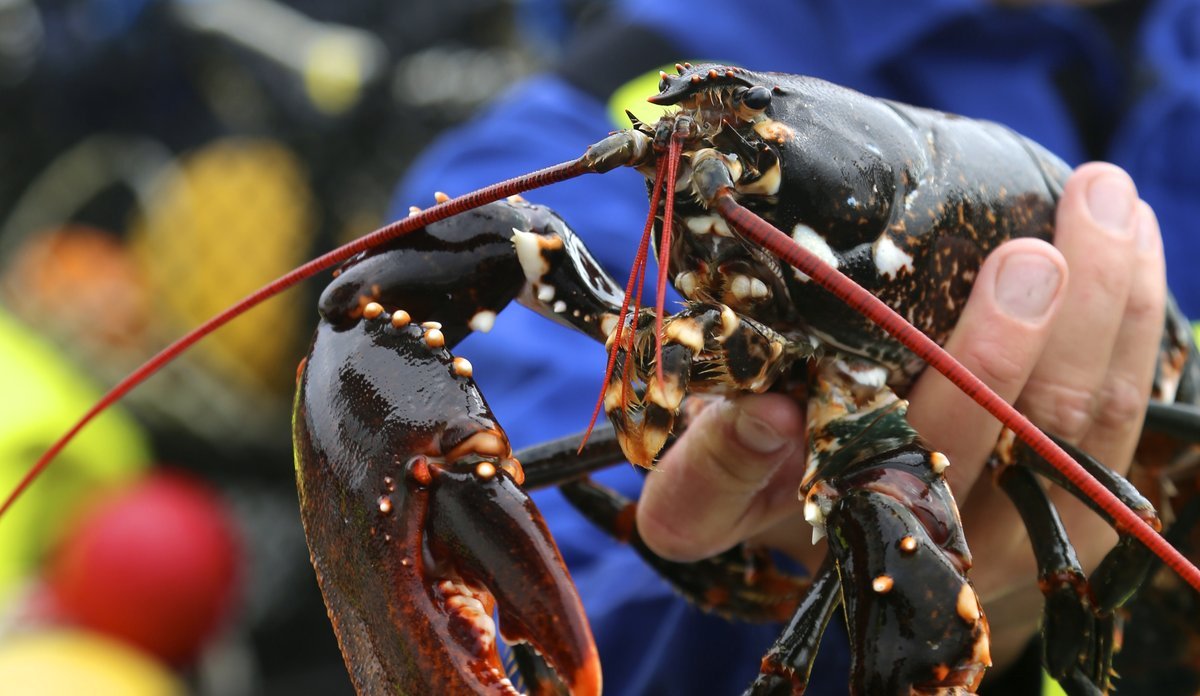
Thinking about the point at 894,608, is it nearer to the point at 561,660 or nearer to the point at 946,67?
the point at 561,660

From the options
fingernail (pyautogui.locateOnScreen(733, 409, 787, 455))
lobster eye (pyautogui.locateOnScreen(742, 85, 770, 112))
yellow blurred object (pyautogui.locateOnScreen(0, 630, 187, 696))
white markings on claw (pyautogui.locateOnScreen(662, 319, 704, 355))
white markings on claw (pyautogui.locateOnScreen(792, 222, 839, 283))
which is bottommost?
yellow blurred object (pyautogui.locateOnScreen(0, 630, 187, 696))

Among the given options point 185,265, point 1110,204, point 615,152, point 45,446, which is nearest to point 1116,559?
point 1110,204

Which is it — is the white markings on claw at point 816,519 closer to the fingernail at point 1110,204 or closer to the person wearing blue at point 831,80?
the person wearing blue at point 831,80

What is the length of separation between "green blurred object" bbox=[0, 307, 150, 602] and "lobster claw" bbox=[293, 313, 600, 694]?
1.23 meters

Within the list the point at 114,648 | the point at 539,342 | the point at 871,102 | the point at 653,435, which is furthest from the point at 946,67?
the point at 114,648

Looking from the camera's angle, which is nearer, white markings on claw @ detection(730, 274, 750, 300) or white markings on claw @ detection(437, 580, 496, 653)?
white markings on claw @ detection(437, 580, 496, 653)

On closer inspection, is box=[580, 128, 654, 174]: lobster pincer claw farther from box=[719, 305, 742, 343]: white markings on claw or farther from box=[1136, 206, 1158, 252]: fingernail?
box=[1136, 206, 1158, 252]: fingernail

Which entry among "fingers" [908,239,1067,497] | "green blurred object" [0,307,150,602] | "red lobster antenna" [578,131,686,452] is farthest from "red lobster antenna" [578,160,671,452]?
"green blurred object" [0,307,150,602]

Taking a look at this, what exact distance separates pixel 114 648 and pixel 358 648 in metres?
1.22

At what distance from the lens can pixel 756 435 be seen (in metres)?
0.70

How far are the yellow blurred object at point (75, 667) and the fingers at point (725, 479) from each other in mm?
1038

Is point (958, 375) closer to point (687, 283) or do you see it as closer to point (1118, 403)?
point (687, 283)

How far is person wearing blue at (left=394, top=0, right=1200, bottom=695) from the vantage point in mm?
808

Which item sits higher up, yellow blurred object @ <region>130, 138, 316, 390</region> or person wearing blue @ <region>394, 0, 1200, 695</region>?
person wearing blue @ <region>394, 0, 1200, 695</region>
